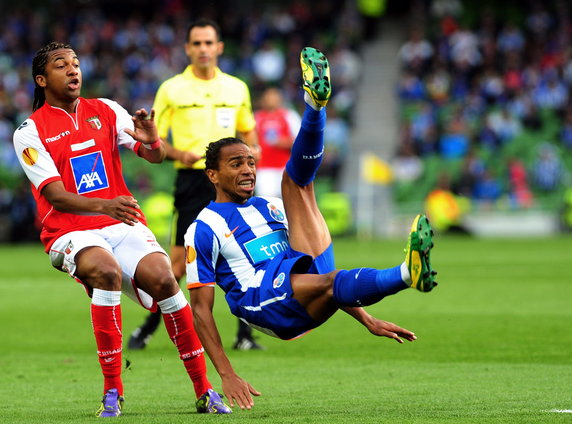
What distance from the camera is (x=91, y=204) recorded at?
6152mm

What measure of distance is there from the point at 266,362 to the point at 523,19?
23722 millimetres

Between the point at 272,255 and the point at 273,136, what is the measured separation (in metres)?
6.76

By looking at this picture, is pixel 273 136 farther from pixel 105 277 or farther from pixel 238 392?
pixel 238 392

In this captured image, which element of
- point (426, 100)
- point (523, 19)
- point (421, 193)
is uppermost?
point (523, 19)

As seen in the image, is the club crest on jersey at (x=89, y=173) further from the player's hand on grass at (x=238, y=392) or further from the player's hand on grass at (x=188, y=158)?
the player's hand on grass at (x=188, y=158)

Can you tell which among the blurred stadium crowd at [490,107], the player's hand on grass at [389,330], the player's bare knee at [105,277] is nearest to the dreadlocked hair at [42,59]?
the player's bare knee at [105,277]

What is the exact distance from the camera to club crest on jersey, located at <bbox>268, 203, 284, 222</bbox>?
21.1 feet

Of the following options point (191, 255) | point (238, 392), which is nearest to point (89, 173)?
point (191, 255)

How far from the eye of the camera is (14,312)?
12.8 meters

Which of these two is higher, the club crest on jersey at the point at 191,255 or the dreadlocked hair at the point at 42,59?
the dreadlocked hair at the point at 42,59

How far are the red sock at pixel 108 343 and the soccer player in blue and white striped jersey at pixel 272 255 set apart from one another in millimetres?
518

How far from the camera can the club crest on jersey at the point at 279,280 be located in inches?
231

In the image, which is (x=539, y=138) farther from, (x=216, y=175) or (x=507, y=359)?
(x=216, y=175)

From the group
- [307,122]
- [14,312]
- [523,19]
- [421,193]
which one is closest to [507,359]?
[307,122]
